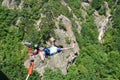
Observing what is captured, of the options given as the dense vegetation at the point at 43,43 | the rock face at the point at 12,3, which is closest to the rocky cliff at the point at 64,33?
the rock face at the point at 12,3

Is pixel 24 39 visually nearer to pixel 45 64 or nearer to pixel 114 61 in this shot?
pixel 45 64

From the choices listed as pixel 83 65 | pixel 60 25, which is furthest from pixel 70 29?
pixel 83 65

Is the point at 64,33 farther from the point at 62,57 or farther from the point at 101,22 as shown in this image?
the point at 101,22

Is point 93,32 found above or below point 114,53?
above

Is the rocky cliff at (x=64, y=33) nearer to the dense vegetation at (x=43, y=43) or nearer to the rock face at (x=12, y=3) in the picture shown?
the rock face at (x=12, y=3)

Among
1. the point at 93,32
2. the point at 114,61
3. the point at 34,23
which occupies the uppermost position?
the point at 34,23

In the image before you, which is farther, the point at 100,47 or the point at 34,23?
the point at 100,47

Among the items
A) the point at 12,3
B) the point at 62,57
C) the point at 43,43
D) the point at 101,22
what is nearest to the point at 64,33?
the point at 43,43
